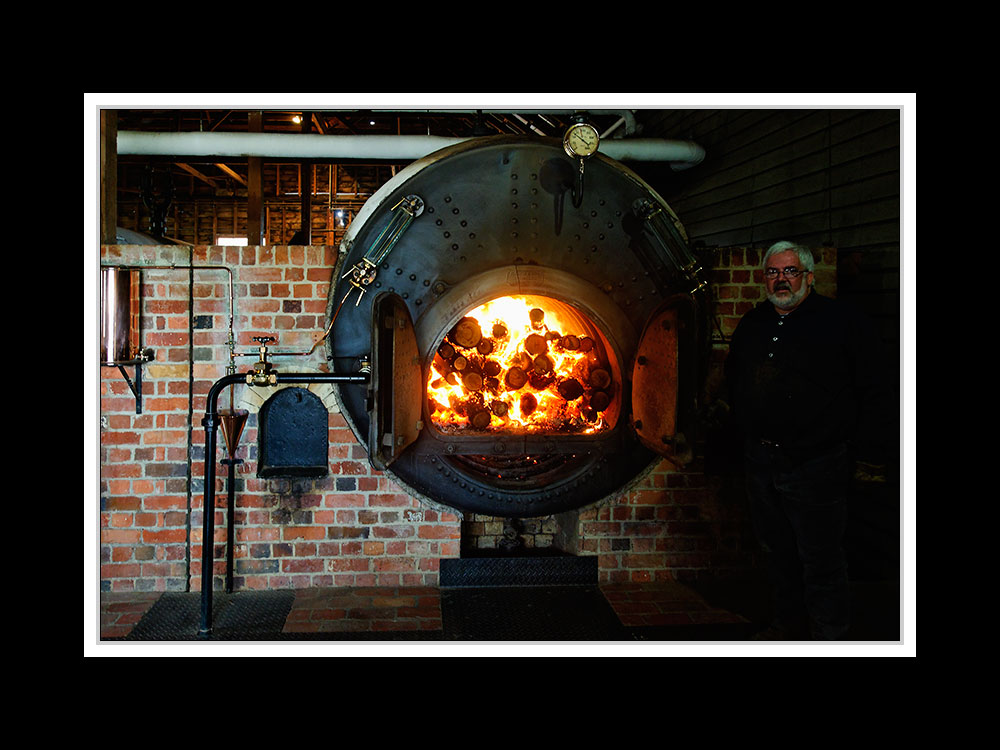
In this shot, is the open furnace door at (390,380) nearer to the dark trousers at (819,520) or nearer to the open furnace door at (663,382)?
the open furnace door at (663,382)

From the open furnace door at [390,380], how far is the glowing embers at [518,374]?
0.32 m

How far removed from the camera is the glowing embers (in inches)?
114

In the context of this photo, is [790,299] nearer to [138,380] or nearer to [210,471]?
[210,471]

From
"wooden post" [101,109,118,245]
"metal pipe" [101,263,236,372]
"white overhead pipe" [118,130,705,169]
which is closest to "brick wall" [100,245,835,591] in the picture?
"metal pipe" [101,263,236,372]

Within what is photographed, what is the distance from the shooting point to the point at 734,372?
2.80 meters

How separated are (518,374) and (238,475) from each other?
136cm

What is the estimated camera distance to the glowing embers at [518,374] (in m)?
2.91

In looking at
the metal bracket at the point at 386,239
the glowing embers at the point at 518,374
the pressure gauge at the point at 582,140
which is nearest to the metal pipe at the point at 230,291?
the metal bracket at the point at 386,239

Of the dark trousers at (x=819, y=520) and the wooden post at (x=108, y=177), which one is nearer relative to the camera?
the dark trousers at (x=819, y=520)

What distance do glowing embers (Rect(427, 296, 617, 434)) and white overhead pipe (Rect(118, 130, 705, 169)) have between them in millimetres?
1577

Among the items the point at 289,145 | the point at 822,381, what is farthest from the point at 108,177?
the point at 822,381

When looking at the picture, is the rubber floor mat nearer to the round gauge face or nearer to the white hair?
the round gauge face
